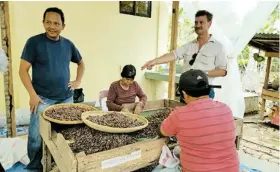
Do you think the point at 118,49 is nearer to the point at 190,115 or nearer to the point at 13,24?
the point at 13,24

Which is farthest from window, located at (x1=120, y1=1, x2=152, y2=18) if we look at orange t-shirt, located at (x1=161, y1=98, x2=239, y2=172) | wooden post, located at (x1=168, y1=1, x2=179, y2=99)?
orange t-shirt, located at (x1=161, y1=98, x2=239, y2=172)

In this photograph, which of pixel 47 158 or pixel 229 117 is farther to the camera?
pixel 47 158

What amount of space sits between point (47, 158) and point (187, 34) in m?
4.47

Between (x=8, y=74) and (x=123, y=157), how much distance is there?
205 cm

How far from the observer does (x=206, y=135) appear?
129 centimetres

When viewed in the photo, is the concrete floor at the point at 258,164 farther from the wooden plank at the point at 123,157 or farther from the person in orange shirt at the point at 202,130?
the wooden plank at the point at 123,157

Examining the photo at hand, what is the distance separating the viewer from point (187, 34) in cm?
555

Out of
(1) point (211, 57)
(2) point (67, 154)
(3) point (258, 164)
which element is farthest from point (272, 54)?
(2) point (67, 154)

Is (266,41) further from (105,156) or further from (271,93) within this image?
(105,156)

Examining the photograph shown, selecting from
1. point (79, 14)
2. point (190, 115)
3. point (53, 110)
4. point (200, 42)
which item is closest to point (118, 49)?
point (79, 14)

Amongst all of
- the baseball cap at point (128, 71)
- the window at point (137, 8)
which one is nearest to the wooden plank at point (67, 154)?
the baseball cap at point (128, 71)

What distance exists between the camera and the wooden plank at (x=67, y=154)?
1158 millimetres

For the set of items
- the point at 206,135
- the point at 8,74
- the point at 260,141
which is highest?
the point at 8,74

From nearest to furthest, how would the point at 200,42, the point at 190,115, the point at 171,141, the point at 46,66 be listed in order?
the point at 190,115 < the point at 171,141 < the point at 46,66 < the point at 200,42
